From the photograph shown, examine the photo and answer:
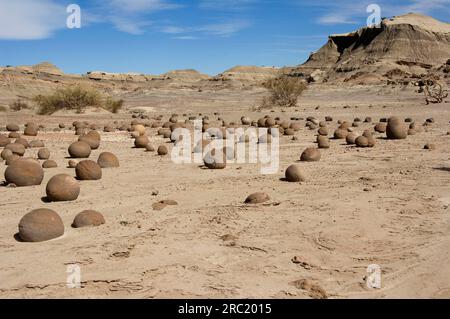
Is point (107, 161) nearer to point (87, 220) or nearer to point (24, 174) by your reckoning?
point (24, 174)

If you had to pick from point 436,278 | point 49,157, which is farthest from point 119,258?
point 49,157

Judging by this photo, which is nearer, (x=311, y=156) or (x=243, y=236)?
(x=243, y=236)

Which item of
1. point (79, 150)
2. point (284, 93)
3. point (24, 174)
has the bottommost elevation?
point (24, 174)

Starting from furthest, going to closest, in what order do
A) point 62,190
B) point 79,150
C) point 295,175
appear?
point 79,150
point 295,175
point 62,190

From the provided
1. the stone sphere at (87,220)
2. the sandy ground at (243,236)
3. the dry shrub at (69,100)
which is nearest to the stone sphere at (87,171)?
the sandy ground at (243,236)

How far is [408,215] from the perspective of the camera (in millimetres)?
5438

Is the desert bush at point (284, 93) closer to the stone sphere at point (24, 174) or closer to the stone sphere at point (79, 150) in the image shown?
the stone sphere at point (79, 150)

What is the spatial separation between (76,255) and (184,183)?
3251 mm

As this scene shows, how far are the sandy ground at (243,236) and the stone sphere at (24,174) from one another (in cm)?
17

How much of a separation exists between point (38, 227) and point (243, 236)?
2.04m

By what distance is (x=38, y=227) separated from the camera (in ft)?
16.0

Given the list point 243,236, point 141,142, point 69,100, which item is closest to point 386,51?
point 69,100
